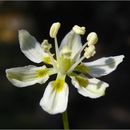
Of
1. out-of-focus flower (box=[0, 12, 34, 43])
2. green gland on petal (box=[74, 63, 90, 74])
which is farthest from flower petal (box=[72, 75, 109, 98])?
out-of-focus flower (box=[0, 12, 34, 43])

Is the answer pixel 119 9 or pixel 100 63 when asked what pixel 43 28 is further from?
pixel 100 63

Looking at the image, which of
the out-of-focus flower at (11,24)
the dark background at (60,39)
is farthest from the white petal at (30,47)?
the out-of-focus flower at (11,24)

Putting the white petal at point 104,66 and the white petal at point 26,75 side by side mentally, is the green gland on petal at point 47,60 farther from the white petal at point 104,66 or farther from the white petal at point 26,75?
the white petal at point 104,66

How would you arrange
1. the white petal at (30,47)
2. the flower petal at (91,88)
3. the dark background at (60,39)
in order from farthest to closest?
the dark background at (60,39), the white petal at (30,47), the flower petal at (91,88)

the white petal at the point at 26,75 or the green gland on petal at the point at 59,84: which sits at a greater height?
the white petal at the point at 26,75

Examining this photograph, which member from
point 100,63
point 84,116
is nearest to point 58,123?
point 84,116

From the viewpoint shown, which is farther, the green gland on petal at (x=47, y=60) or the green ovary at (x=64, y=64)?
the green gland on petal at (x=47, y=60)
